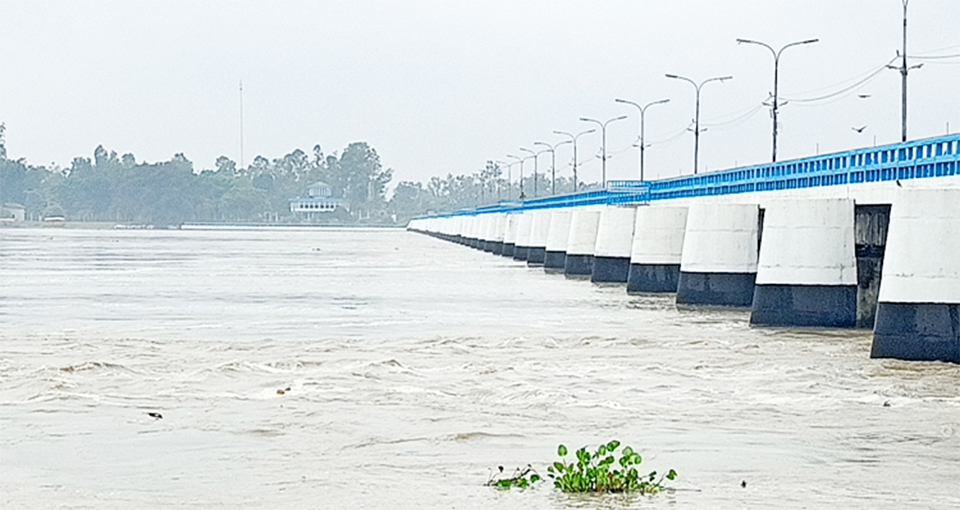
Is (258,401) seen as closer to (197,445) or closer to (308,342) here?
(197,445)

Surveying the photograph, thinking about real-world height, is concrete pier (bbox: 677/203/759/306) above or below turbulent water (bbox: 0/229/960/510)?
above

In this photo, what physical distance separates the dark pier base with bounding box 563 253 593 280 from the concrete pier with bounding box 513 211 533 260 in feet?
74.2

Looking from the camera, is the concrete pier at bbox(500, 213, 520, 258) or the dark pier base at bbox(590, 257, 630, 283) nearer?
the dark pier base at bbox(590, 257, 630, 283)

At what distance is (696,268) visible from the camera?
4141 centimetres

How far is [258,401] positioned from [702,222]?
2303cm

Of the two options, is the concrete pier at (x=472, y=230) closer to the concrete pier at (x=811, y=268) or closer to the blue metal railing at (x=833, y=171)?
the blue metal railing at (x=833, y=171)

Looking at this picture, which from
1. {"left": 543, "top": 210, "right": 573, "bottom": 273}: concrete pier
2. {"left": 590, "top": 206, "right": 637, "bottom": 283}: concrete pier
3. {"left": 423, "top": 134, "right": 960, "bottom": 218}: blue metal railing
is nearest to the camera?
{"left": 423, "top": 134, "right": 960, "bottom": 218}: blue metal railing

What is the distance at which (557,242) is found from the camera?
7644 cm

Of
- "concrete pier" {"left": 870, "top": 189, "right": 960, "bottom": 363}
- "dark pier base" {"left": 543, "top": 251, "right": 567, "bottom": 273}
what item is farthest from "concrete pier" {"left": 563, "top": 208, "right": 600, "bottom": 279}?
"concrete pier" {"left": 870, "top": 189, "right": 960, "bottom": 363}

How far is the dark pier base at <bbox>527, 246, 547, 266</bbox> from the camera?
278ft

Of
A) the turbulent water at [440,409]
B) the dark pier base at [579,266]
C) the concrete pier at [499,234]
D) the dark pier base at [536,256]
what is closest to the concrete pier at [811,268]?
the turbulent water at [440,409]

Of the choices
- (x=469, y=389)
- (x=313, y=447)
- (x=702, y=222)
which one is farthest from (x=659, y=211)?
(x=313, y=447)

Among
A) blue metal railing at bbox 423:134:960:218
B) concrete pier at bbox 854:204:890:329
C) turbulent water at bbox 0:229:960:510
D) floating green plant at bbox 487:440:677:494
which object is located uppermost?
blue metal railing at bbox 423:134:960:218

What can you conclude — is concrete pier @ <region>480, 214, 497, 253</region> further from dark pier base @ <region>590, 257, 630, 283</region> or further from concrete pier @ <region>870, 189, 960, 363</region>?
concrete pier @ <region>870, 189, 960, 363</region>
